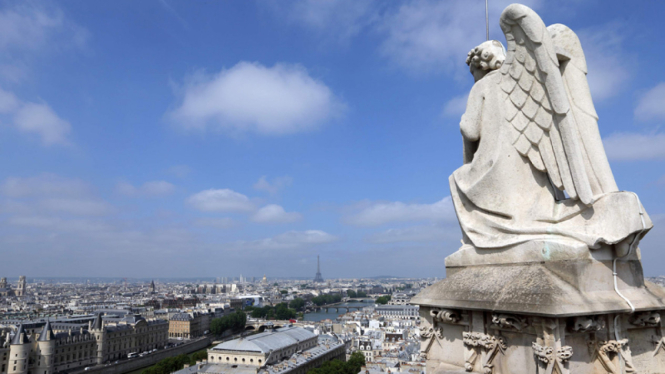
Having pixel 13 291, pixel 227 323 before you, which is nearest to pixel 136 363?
pixel 227 323

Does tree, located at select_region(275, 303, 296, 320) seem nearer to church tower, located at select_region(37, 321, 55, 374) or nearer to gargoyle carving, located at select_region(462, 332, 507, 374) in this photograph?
church tower, located at select_region(37, 321, 55, 374)

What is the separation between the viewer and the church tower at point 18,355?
44.8 m

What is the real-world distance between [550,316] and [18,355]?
53402mm

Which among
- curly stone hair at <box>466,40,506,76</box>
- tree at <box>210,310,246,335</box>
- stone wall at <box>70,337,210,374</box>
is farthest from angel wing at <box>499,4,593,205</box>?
tree at <box>210,310,246,335</box>

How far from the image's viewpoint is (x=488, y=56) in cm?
633

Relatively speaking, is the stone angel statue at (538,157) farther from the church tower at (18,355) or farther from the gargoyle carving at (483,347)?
the church tower at (18,355)

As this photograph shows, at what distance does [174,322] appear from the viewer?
80188 mm

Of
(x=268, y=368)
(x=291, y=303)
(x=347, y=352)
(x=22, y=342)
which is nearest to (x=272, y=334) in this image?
(x=268, y=368)

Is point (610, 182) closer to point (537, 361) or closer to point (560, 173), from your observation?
point (560, 173)

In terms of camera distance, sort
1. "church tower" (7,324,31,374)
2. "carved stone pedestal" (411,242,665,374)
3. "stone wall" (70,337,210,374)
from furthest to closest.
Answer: "stone wall" (70,337,210,374) < "church tower" (7,324,31,374) < "carved stone pedestal" (411,242,665,374)

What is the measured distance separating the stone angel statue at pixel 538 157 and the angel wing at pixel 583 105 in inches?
0.4

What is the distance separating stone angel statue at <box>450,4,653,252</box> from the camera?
16.6 feet

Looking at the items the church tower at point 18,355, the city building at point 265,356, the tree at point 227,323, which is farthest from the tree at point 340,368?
the tree at point 227,323

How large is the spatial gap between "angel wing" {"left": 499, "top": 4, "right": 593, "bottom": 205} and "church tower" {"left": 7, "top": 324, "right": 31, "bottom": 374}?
52.8 metres
